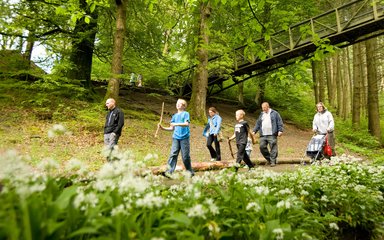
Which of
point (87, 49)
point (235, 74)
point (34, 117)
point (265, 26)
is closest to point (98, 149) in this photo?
point (34, 117)

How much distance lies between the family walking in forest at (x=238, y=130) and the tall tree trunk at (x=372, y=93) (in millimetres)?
9858

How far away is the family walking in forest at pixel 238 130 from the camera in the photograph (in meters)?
7.28

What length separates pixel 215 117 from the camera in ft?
33.6

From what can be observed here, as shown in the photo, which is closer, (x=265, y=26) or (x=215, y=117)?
(x=265, y=26)

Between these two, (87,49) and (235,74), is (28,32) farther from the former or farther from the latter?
(235,74)

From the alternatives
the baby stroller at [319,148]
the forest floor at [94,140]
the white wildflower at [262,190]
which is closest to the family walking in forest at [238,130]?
the baby stroller at [319,148]

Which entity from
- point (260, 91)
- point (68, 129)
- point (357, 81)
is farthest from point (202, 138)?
point (260, 91)

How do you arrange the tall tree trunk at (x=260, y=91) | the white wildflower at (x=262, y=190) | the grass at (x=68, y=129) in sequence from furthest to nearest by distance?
the tall tree trunk at (x=260, y=91) → the grass at (x=68, y=129) → the white wildflower at (x=262, y=190)

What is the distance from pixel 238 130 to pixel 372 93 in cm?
1279

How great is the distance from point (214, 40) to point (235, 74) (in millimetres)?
2801

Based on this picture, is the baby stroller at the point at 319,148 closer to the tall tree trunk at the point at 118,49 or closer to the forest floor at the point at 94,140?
the forest floor at the point at 94,140

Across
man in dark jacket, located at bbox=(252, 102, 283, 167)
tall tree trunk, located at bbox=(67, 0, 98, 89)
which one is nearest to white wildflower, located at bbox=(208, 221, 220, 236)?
man in dark jacket, located at bbox=(252, 102, 283, 167)

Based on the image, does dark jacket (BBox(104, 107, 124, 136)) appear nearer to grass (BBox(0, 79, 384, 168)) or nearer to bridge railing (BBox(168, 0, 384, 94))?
grass (BBox(0, 79, 384, 168))

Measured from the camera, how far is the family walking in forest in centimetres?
728
